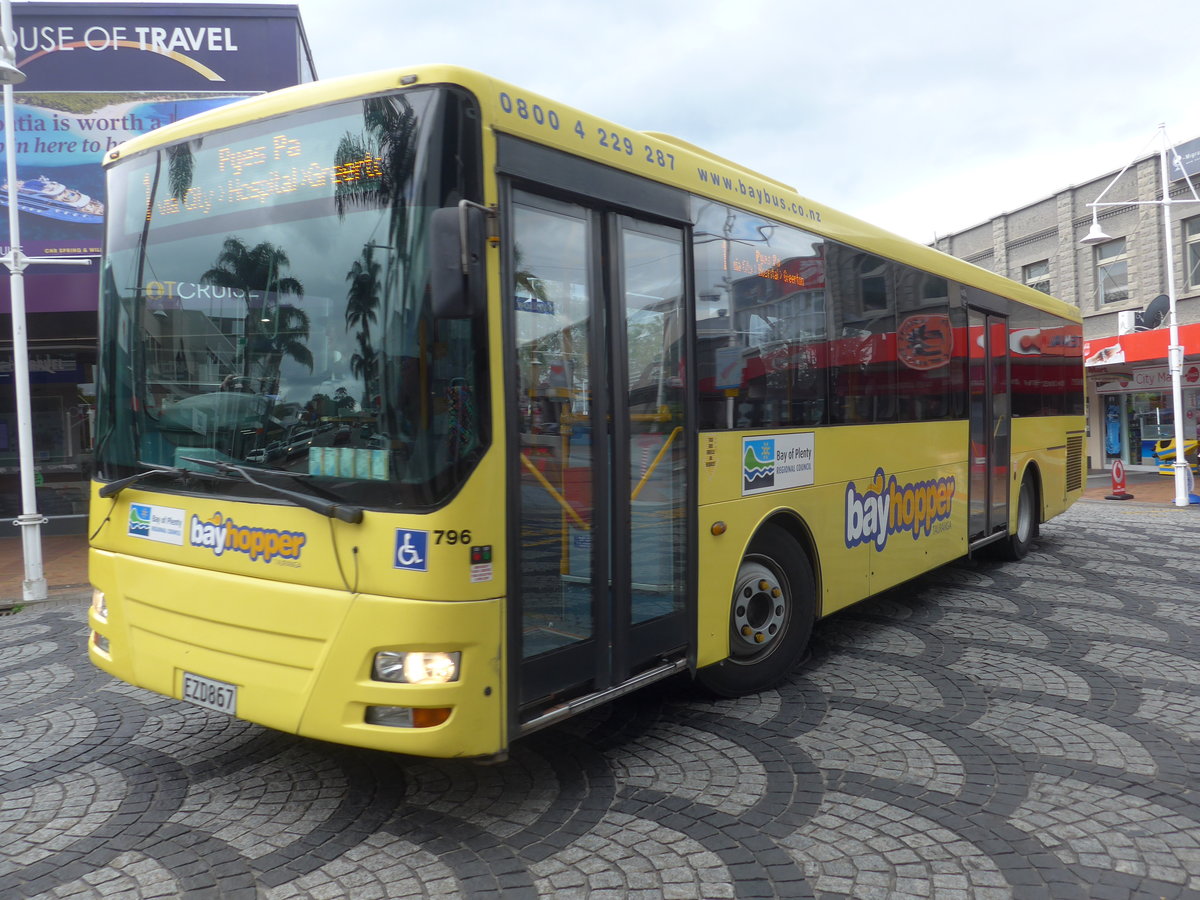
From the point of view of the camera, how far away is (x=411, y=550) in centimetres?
333

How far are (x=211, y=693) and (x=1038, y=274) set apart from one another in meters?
29.0

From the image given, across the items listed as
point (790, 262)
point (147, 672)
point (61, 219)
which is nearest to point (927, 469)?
point (790, 262)

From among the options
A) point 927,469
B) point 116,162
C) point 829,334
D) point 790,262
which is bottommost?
point 927,469

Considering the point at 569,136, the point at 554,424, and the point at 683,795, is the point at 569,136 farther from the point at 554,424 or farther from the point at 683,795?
the point at 683,795

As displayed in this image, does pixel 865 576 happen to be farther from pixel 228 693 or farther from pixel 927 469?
pixel 228 693

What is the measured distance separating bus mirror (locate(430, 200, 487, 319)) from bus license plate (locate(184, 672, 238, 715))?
180 centimetres

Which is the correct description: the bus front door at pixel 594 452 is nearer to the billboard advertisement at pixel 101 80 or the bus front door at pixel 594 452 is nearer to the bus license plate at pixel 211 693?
the bus license plate at pixel 211 693

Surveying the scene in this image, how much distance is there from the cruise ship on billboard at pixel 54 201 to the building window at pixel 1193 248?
949 inches

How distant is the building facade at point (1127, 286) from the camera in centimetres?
2108

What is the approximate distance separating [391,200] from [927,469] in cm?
536

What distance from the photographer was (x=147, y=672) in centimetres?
398

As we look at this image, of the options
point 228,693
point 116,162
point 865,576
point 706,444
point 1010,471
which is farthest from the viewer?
point 1010,471

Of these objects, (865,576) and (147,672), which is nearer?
(147,672)

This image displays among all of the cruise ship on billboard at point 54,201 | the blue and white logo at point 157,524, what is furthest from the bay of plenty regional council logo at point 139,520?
the cruise ship on billboard at point 54,201
